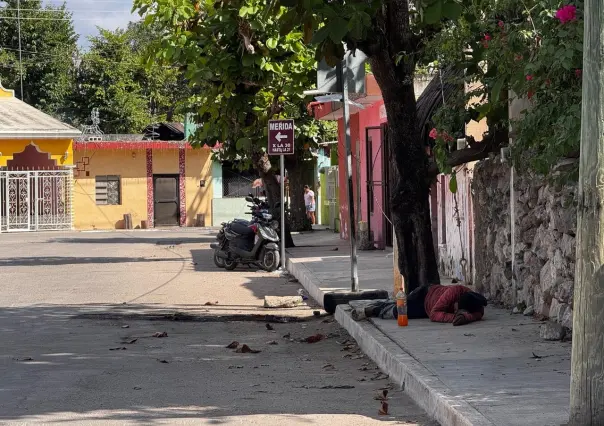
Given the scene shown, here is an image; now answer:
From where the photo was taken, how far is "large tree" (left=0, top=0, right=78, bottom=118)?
58.9 meters

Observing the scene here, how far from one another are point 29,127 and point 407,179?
35866mm

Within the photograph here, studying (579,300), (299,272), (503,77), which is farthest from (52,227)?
(579,300)

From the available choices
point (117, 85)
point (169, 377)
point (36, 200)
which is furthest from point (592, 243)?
point (117, 85)

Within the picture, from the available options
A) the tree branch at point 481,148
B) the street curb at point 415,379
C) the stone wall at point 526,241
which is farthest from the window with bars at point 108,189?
the street curb at point 415,379

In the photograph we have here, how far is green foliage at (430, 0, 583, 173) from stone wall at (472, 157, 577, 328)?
23.7 inches

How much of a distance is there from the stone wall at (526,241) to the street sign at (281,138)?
295 inches

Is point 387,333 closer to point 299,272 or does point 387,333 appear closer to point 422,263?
point 422,263

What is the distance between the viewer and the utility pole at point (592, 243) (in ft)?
18.2

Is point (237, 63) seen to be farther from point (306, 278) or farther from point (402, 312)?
point (402, 312)

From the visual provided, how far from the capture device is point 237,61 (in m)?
21.8

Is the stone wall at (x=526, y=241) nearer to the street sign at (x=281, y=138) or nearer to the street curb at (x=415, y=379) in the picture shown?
the street curb at (x=415, y=379)

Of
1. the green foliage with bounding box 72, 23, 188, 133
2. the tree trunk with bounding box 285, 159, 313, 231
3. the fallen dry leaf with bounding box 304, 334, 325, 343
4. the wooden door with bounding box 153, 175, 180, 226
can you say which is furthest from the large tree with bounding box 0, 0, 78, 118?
the fallen dry leaf with bounding box 304, 334, 325, 343

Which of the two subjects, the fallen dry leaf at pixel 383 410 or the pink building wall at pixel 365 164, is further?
the pink building wall at pixel 365 164

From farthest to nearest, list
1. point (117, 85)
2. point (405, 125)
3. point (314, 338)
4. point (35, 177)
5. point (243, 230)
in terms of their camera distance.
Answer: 1. point (117, 85)
2. point (35, 177)
3. point (243, 230)
4. point (405, 125)
5. point (314, 338)
